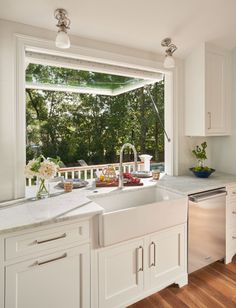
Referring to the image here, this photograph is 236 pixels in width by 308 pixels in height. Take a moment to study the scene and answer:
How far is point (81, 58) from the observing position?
2166 mm

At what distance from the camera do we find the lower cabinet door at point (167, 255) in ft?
6.16

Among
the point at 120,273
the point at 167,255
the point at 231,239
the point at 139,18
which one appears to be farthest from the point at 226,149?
the point at 120,273

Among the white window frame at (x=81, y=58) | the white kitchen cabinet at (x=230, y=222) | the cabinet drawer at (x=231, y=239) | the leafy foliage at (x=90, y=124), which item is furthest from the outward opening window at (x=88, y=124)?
the cabinet drawer at (x=231, y=239)

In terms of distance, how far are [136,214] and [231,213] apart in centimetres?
127

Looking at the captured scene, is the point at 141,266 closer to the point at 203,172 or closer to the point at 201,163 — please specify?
the point at 203,172

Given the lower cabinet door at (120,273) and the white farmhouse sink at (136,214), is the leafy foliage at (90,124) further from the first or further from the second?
the lower cabinet door at (120,273)

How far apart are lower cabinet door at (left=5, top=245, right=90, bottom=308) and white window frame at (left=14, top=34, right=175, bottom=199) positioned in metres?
0.67

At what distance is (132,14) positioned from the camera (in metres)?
Result: 1.95

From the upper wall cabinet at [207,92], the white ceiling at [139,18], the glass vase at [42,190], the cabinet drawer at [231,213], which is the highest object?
the white ceiling at [139,18]

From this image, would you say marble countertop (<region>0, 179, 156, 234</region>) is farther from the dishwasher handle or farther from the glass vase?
the dishwasher handle

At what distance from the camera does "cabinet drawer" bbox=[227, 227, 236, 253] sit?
244 centimetres

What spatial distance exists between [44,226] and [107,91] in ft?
7.19

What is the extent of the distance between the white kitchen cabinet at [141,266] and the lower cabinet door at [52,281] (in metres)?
0.13

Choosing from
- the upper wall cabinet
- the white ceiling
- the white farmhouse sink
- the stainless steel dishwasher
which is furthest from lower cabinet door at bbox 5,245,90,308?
the upper wall cabinet
